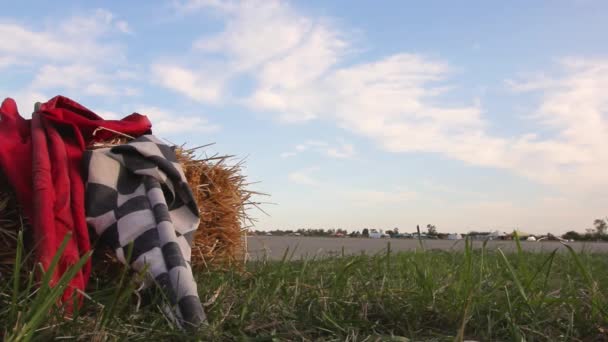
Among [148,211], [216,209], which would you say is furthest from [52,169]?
[216,209]

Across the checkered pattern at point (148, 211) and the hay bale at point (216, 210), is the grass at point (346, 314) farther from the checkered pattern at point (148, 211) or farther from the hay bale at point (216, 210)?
the hay bale at point (216, 210)

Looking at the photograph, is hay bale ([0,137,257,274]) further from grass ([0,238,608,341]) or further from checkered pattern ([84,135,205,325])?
grass ([0,238,608,341])

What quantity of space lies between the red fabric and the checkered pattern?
8 centimetres

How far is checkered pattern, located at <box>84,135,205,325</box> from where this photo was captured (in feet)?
7.45

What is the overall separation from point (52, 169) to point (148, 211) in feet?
1.39

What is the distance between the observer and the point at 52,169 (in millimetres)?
2484

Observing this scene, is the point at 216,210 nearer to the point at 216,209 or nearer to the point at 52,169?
the point at 216,209

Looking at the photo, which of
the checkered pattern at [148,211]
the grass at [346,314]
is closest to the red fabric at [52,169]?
the checkered pattern at [148,211]

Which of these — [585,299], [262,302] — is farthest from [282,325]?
[585,299]

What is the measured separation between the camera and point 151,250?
238 centimetres

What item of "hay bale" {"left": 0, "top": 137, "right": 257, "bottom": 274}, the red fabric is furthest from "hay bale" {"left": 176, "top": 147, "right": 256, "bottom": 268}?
the red fabric

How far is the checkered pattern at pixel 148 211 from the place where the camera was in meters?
2.27

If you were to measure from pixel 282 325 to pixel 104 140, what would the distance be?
1.36m

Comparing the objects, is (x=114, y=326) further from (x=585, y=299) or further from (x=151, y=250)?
(x=585, y=299)
